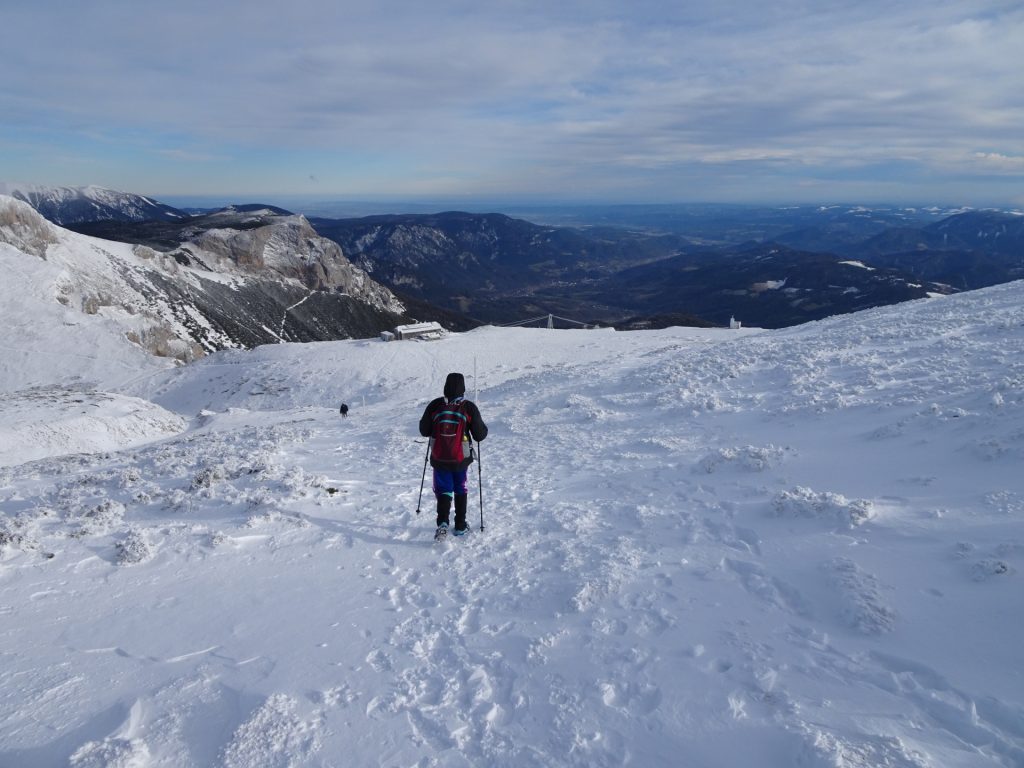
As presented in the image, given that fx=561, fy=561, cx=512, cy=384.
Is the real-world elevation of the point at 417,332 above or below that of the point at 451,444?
below

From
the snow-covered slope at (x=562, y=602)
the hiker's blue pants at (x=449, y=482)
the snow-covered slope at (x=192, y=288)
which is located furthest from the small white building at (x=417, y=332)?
the hiker's blue pants at (x=449, y=482)

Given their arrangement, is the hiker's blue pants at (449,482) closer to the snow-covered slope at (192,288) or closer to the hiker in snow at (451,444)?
the hiker in snow at (451,444)

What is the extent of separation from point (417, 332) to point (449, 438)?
142 feet

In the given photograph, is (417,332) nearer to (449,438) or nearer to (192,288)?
(449,438)

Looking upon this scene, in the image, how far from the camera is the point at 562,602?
633 cm

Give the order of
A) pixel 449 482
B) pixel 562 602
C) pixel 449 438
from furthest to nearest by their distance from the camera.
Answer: pixel 449 482 < pixel 449 438 < pixel 562 602

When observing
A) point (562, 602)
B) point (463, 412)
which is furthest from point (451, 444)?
point (562, 602)

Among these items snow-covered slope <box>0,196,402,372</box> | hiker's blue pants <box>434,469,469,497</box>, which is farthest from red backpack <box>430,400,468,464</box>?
snow-covered slope <box>0,196,402,372</box>

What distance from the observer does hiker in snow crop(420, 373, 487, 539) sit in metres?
7.88

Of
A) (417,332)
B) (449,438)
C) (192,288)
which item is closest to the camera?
(449,438)

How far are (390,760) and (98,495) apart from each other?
28.7 feet

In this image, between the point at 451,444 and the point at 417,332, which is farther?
the point at 417,332

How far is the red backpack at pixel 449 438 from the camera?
7.87 m

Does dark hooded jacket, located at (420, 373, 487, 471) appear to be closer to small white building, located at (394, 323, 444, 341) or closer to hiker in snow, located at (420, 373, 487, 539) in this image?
hiker in snow, located at (420, 373, 487, 539)
